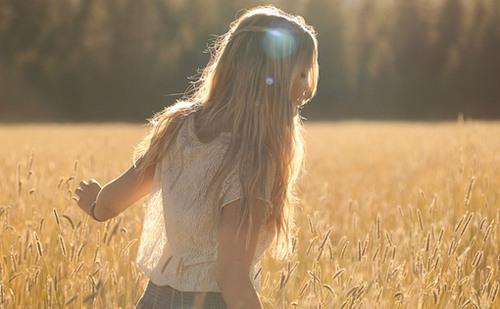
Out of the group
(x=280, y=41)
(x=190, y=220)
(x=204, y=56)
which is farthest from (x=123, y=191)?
(x=204, y=56)

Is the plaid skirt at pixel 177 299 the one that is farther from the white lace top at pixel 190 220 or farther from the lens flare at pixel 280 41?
the lens flare at pixel 280 41

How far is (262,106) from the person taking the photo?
6.60 ft

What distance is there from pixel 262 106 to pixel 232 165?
18 centimetres

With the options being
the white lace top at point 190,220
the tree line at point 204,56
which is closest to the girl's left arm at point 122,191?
the white lace top at point 190,220

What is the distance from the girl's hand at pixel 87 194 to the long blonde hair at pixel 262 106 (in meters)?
0.37

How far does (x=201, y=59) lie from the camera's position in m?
52.7

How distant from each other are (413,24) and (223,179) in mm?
58573

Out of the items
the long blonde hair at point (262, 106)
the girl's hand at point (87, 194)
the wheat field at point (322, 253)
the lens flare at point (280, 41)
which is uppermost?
the lens flare at point (280, 41)

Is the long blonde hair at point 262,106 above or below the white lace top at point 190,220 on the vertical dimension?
above

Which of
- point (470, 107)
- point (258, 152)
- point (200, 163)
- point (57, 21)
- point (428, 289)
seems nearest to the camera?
point (258, 152)

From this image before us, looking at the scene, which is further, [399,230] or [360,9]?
[360,9]

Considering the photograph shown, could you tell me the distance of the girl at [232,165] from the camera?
6.20 feet

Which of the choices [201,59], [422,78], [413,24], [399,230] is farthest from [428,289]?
[413,24]

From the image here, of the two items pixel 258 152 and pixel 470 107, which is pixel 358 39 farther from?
pixel 258 152
